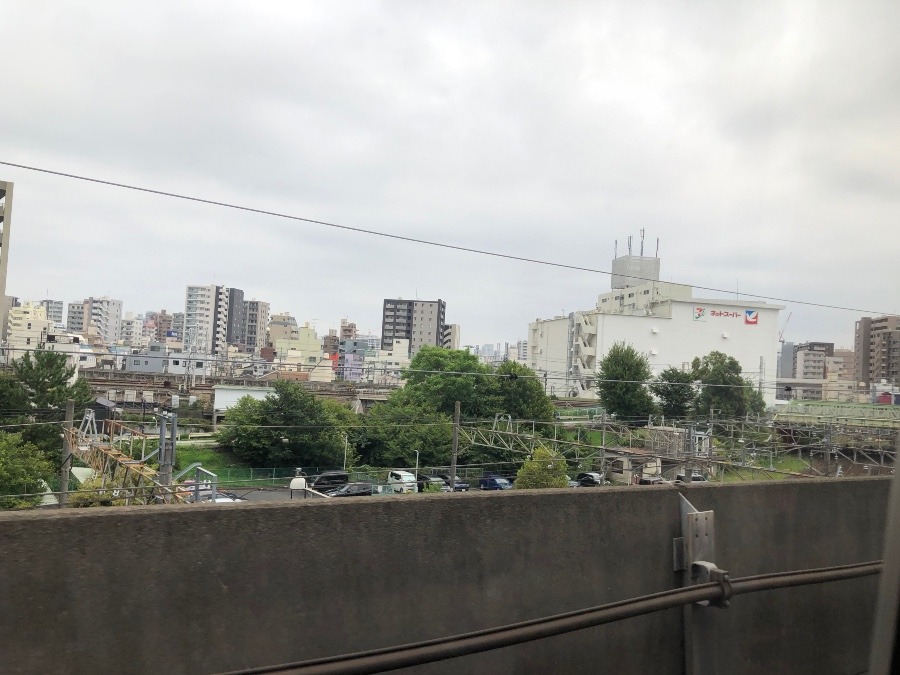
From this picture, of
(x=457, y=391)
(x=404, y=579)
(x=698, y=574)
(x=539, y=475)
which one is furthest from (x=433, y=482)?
(x=457, y=391)

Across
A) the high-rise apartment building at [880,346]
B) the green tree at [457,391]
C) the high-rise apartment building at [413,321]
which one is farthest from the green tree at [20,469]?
the high-rise apartment building at [413,321]

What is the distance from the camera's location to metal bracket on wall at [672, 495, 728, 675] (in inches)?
131

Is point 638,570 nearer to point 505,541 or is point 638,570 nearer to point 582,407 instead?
point 505,541

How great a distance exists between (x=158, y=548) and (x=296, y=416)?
21.1 m

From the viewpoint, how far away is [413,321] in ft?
555

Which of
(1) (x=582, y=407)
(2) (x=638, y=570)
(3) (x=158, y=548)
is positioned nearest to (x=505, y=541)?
(2) (x=638, y=570)

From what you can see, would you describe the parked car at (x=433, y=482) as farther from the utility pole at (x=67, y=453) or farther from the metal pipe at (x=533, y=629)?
the utility pole at (x=67, y=453)

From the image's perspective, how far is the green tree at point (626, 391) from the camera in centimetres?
3416

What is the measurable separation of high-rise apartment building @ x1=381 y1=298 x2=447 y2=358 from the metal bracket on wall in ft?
516

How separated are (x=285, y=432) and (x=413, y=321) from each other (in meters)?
147

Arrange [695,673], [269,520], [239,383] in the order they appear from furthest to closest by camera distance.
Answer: [239,383] → [695,673] → [269,520]

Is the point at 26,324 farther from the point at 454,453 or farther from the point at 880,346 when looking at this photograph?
the point at 880,346

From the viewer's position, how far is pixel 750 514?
12.6 feet

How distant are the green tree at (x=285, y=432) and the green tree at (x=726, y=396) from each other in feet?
52.3
